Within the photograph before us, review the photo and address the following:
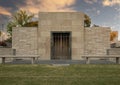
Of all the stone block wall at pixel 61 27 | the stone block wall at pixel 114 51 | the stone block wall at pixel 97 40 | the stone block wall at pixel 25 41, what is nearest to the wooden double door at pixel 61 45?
the stone block wall at pixel 61 27

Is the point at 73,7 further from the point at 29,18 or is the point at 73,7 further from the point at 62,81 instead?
the point at 62,81

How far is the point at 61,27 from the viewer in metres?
21.8

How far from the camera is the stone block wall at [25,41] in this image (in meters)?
21.8

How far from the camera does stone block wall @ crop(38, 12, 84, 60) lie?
858 inches

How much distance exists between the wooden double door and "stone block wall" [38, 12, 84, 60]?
2.15 ft

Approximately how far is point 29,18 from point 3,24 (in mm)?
7838

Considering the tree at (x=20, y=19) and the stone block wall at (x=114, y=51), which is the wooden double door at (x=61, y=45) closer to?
the stone block wall at (x=114, y=51)

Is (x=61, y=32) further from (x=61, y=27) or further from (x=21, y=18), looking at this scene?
(x=21, y=18)

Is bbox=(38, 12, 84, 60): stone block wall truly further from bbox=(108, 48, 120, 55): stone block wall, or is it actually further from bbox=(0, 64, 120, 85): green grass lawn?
bbox=(0, 64, 120, 85): green grass lawn

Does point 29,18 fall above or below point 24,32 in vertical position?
above

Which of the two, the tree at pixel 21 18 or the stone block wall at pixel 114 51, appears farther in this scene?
the tree at pixel 21 18

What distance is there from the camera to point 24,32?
72.1ft

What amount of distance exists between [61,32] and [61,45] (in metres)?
1.68

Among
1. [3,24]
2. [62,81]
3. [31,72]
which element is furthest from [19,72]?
[3,24]
